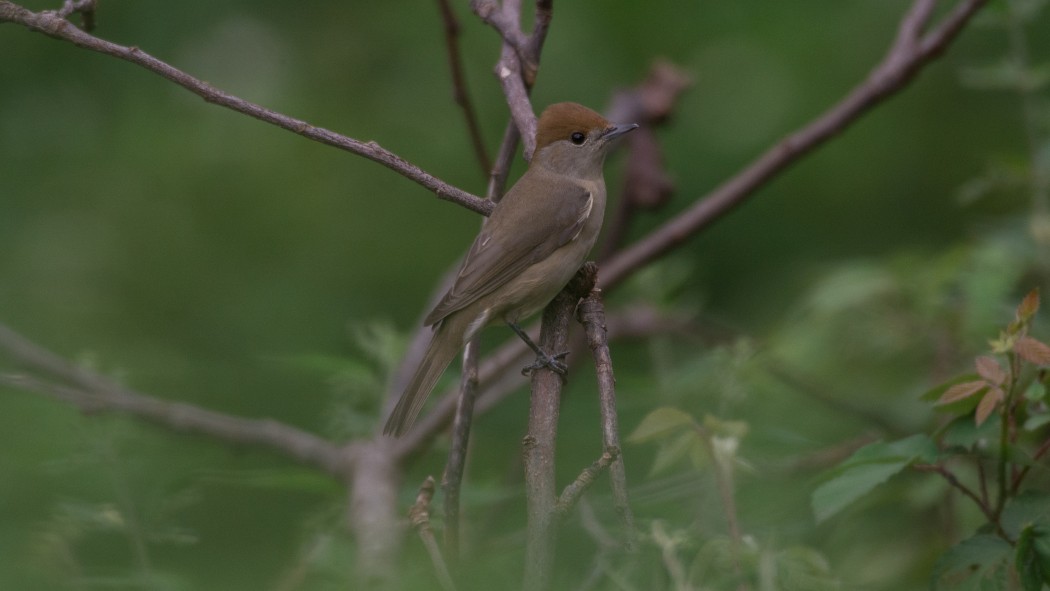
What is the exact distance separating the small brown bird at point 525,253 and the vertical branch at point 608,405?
66cm

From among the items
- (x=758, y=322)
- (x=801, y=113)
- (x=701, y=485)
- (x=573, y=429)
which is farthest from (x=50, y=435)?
(x=801, y=113)

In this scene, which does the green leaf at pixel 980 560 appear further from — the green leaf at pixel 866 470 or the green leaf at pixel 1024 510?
the green leaf at pixel 866 470

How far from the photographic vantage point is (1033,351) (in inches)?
95.4

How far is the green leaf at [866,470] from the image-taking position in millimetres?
2489

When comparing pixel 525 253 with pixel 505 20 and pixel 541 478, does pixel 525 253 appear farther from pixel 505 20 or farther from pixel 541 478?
pixel 541 478

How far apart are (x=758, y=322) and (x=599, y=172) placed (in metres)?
1.97

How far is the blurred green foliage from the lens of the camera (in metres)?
4.57

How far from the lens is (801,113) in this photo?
279 inches

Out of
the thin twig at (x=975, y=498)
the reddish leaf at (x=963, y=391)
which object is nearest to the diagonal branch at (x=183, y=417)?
the thin twig at (x=975, y=498)

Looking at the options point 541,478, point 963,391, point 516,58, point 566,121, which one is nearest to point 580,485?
point 541,478

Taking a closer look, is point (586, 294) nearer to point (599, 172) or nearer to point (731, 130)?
point (599, 172)

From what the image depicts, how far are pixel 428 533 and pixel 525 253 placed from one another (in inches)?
82.7

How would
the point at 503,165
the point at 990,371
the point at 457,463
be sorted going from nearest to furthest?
the point at 990,371 → the point at 457,463 → the point at 503,165

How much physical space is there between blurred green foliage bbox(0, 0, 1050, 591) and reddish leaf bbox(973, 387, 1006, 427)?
1592mm
